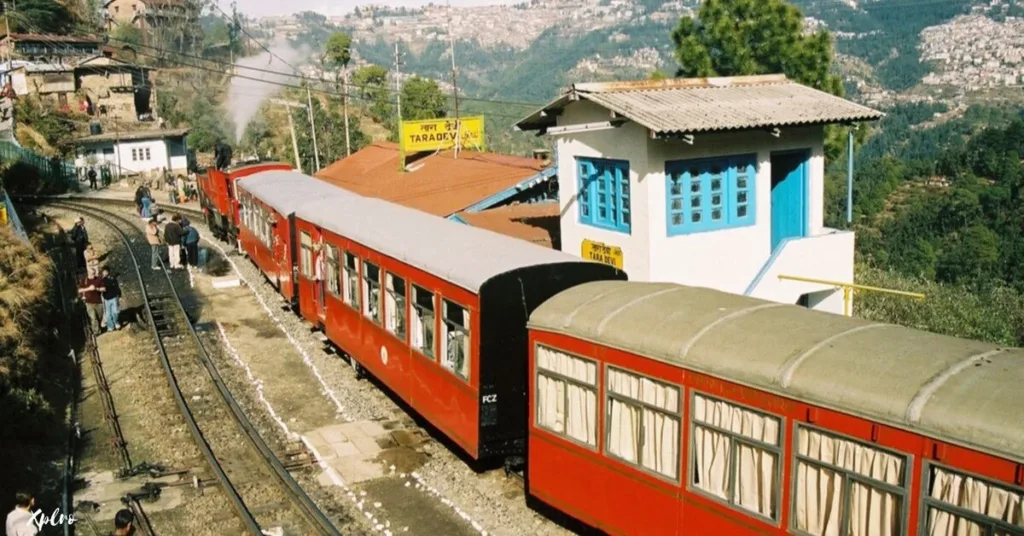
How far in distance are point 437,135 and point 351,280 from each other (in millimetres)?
15507

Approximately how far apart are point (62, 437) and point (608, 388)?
860cm

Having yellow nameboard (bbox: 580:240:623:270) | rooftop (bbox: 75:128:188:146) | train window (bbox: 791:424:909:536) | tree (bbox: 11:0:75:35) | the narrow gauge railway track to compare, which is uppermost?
tree (bbox: 11:0:75:35)

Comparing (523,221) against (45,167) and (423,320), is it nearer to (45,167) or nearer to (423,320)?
(423,320)

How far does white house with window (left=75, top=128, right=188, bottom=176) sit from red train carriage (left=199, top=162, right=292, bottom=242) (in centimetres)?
2037

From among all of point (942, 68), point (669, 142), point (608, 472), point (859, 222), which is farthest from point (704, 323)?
point (942, 68)

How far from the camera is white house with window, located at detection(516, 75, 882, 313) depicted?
52.5ft

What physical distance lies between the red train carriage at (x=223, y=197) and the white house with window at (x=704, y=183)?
11.1m

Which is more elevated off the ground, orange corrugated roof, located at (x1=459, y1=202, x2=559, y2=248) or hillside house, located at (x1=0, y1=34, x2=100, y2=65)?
hillside house, located at (x1=0, y1=34, x2=100, y2=65)

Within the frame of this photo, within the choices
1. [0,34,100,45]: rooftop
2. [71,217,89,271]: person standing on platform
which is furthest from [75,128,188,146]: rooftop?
[71,217,89,271]: person standing on platform

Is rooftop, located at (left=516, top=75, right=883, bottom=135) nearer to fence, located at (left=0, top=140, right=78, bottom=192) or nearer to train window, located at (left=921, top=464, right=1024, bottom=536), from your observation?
train window, located at (left=921, top=464, right=1024, bottom=536)

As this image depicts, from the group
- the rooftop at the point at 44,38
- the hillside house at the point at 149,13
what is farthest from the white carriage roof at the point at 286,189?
the hillside house at the point at 149,13

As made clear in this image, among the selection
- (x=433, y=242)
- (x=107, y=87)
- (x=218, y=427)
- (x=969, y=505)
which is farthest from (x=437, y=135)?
(x=107, y=87)

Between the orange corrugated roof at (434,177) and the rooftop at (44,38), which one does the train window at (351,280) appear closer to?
the orange corrugated roof at (434,177)

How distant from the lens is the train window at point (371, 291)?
1383 cm
